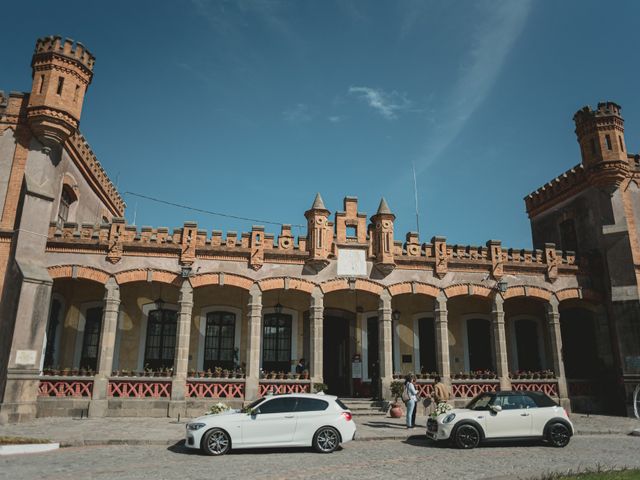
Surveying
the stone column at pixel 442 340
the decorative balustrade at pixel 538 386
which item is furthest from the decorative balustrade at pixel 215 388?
the decorative balustrade at pixel 538 386

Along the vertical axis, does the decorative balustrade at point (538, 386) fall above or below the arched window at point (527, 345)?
below

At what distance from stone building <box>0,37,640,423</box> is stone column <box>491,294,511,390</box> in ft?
0.22

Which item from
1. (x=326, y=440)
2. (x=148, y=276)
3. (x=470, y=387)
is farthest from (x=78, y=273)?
(x=470, y=387)

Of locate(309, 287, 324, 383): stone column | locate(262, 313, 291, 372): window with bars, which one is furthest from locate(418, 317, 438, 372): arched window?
locate(262, 313, 291, 372): window with bars

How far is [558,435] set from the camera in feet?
38.3

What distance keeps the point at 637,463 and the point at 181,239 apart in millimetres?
Result: 14708

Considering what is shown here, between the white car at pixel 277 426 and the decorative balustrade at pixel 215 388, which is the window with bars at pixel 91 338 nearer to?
the decorative balustrade at pixel 215 388

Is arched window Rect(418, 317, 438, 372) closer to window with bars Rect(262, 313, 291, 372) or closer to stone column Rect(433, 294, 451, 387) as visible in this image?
stone column Rect(433, 294, 451, 387)

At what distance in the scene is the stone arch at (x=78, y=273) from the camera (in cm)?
1658

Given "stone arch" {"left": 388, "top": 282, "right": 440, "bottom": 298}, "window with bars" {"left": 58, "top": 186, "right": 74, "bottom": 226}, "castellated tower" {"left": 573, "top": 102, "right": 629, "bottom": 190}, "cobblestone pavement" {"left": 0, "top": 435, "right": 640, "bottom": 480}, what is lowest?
"cobblestone pavement" {"left": 0, "top": 435, "right": 640, "bottom": 480}

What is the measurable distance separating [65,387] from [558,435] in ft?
48.6

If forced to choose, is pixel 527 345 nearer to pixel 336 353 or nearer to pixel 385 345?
pixel 385 345

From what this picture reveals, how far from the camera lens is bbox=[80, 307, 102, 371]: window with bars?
18.5 meters

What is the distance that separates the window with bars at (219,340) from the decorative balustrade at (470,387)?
8.64 m
